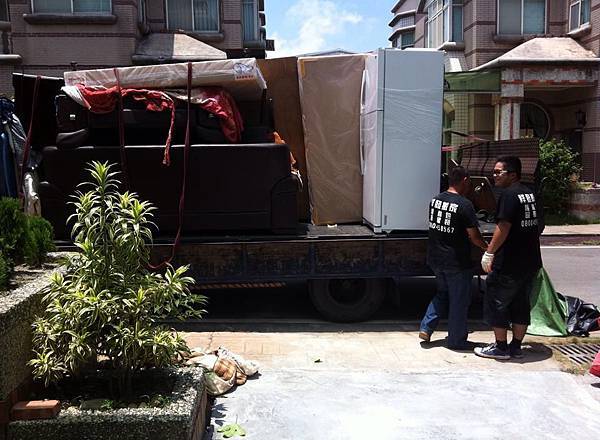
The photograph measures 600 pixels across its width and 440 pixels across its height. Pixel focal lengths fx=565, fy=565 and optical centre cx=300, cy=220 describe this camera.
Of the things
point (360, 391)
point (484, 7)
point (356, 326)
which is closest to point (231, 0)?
point (484, 7)

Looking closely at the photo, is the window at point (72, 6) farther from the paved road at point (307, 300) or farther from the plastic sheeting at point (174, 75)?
the paved road at point (307, 300)

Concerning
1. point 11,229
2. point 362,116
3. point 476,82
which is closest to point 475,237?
point 362,116

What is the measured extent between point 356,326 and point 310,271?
0.87 metres

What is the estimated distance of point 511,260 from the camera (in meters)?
5.28

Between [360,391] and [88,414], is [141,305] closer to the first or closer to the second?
[88,414]

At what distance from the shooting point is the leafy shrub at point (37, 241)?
12.9ft

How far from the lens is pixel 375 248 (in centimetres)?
634

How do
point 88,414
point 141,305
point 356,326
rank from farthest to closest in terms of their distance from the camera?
1. point 356,326
2. point 141,305
3. point 88,414

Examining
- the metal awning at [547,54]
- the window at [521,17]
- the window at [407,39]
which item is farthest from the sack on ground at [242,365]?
the window at [407,39]

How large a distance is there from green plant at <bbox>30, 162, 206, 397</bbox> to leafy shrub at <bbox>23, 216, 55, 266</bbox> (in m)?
0.59

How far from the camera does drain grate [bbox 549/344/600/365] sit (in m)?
5.36

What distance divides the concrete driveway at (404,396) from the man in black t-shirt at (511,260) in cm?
31

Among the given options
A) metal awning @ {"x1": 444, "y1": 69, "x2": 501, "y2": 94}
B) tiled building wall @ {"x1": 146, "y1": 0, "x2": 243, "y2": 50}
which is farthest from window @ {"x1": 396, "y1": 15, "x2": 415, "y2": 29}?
tiled building wall @ {"x1": 146, "y1": 0, "x2": 243, "y2": 50}

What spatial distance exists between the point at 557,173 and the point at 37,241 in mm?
14949
